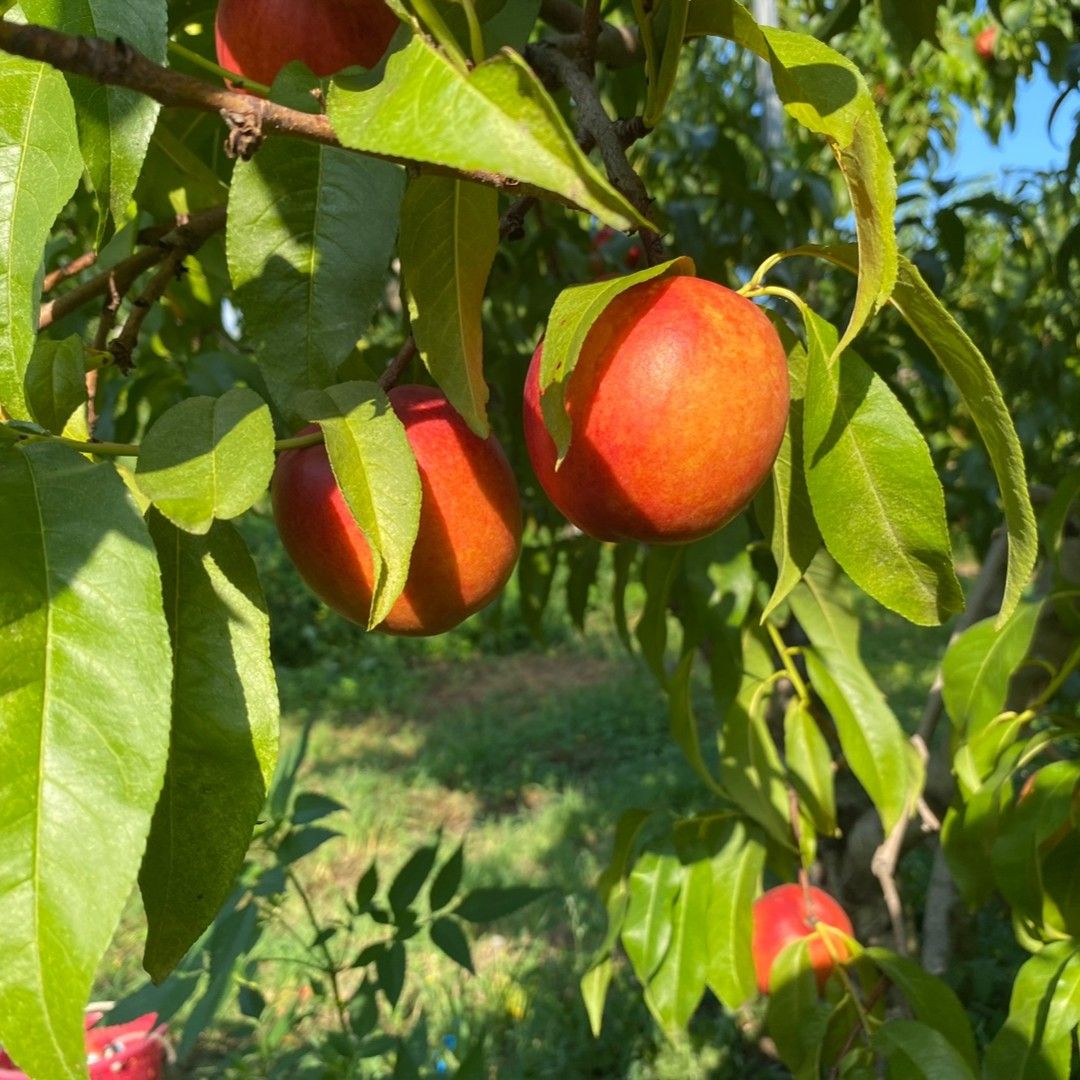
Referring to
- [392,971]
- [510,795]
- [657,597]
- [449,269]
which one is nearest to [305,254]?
[449,269]

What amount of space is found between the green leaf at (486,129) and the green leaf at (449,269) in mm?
205

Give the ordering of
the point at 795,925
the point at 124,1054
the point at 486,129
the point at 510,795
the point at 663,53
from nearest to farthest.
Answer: the point at 486,129 < the point at 663,53 < the point at 795,925 < the point at 124,1054 < the point at 510,795

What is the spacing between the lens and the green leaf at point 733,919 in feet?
4.09

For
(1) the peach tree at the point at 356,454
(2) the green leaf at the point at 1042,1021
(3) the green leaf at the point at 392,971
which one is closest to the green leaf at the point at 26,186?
(1) the peach tree at the point at 356,454

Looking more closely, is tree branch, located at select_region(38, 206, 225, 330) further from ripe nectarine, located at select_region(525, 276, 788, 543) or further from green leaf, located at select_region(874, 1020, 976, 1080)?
green leaf, located at select_region(874, 1020, 976, 1080)

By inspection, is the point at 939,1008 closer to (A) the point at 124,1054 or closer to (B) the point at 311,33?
(B) the point at 311,33

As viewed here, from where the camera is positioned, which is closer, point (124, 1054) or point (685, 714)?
point (685, 714)

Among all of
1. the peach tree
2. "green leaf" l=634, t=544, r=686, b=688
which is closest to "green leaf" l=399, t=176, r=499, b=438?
the peach tree

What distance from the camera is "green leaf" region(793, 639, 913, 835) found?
3.85ft

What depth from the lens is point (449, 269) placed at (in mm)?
657

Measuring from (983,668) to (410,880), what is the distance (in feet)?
2.73

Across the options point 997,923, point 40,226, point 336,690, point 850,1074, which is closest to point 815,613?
point 850,1074

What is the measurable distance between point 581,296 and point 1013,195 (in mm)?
2438

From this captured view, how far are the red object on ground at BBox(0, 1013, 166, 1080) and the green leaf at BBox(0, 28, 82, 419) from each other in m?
1.61
